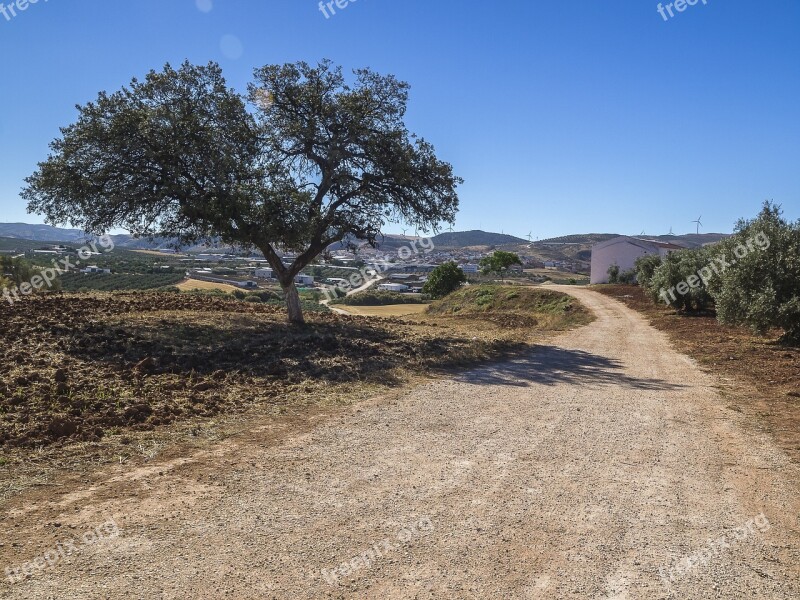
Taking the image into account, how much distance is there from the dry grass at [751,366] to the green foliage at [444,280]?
114 feet

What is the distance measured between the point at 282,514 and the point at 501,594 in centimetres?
233

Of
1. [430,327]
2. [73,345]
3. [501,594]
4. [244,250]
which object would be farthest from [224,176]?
[501,594]

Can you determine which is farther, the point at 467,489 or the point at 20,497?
the point at 467,489

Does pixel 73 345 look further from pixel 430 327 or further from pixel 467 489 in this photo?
pixel 430 327

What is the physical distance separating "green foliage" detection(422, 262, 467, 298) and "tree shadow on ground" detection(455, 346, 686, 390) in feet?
150

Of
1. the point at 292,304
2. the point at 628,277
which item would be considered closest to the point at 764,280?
Answer: the point at 292,304

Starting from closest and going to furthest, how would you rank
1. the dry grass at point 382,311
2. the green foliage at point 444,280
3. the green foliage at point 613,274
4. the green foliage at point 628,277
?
1. the dry grass at point 382,311
2. the green foliage at point 444,280
3. the green foliage at point 628,277
4. the green foliage at point 613,274

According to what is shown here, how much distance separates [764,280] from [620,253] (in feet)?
195

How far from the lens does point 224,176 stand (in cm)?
1616

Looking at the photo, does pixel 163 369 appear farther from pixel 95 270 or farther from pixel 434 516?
pixel 95 270

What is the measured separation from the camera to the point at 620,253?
246 ft

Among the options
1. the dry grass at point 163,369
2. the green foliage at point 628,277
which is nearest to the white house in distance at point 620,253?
the green foliage at point 628,277

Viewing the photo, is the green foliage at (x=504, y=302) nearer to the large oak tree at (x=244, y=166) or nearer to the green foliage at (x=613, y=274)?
the large oak tree at (x=244, y=166)

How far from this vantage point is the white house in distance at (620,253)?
2889 inches
